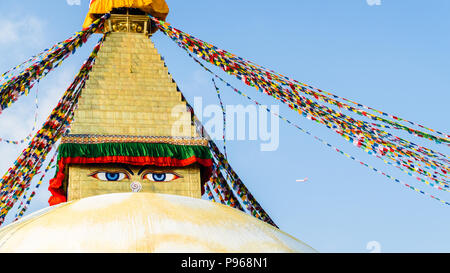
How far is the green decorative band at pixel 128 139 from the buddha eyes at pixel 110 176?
1.57 ft

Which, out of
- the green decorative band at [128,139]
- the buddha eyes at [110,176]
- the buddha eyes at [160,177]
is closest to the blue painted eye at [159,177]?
the buddha eyes at [160,177]

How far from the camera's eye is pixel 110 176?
9.27 meters

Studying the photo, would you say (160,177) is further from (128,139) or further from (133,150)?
(128,139)

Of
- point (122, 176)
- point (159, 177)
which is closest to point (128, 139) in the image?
point (122, 176)

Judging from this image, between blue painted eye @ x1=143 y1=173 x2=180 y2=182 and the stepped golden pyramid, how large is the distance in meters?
0.01

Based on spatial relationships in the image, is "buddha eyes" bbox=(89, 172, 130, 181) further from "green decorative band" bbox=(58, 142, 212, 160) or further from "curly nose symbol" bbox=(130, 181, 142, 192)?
"green decorative band" bbox=(58, 142, 212, 160)

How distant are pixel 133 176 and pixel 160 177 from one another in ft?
1.31

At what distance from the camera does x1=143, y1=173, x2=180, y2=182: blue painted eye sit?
30.7ft

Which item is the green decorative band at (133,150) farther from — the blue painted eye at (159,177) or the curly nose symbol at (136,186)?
the curly nose symbol at (136,186)

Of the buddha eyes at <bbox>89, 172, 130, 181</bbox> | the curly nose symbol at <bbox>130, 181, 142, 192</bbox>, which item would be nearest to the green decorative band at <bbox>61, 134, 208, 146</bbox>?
the buddha eyes at <bbox>89, 172, 130, 181</bbox>

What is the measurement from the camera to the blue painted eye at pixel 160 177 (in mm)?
9352

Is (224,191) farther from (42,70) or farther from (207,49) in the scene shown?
(42,70)

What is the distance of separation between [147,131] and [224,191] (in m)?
2.17
